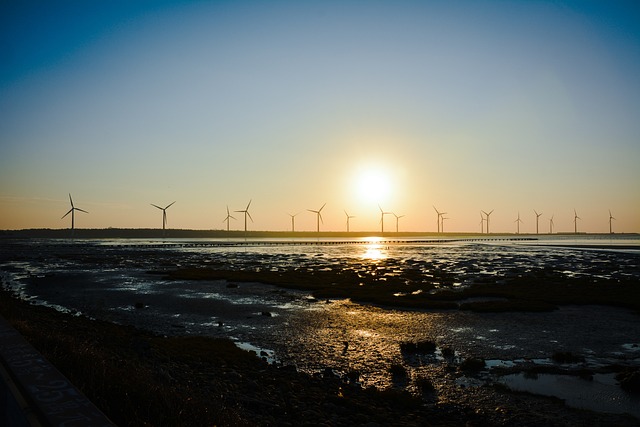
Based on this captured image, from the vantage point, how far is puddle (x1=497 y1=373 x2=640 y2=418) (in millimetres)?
11781

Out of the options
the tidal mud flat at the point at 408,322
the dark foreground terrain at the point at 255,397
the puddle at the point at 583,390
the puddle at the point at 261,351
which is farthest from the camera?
the puddle at the point at 261,351

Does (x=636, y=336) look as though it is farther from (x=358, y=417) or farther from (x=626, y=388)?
(x=358, y=417)

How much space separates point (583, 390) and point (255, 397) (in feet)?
32.9

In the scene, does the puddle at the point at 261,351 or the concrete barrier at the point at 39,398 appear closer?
the concrete barrier at the point at 39,398

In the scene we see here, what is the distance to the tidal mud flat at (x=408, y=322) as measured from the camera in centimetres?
1452

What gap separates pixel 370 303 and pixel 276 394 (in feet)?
62.6

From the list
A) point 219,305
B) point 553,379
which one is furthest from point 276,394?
point 219,305

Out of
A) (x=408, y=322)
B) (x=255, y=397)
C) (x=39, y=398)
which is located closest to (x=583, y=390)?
(x=255, y=397)

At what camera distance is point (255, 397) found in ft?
38.2

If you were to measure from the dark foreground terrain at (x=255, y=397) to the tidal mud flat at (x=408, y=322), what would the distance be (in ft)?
1.72

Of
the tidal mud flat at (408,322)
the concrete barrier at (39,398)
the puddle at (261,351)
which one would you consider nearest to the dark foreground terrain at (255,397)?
the tidal mud flat at (408,322)

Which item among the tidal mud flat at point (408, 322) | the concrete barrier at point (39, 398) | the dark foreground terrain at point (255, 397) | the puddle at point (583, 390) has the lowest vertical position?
the tidal mud flat at point (408, 322)

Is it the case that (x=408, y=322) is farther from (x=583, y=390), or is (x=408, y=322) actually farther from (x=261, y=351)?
(x=583, y=390)

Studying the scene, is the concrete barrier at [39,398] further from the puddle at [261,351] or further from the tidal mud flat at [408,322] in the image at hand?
the puddle at [261,351]
